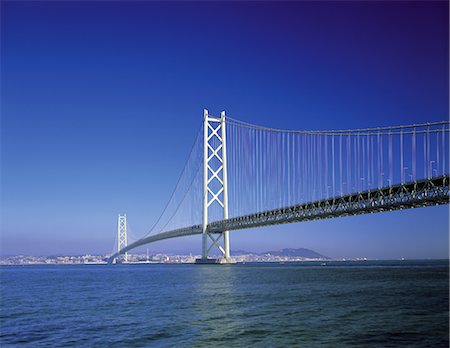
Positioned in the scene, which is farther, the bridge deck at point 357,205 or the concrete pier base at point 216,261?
the concrete pier base at point 216,261

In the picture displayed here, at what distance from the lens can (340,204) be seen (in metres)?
44.2

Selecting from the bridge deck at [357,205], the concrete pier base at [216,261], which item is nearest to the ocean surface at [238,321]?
the bridge deck at [357,205]

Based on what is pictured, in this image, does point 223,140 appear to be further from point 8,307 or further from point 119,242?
point 119,242

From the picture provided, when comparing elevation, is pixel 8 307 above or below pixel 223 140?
below

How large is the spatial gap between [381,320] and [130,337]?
6022mm

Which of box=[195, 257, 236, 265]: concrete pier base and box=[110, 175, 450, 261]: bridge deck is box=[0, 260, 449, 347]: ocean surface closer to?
box=[110, 175, 450, 261]: bridge deck

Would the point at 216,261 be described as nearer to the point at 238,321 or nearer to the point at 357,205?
the point at 357,205

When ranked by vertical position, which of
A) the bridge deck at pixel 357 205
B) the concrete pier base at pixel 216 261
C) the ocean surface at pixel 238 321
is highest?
the bridge deck at pixel 357 205

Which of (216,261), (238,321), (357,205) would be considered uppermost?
(357,205)

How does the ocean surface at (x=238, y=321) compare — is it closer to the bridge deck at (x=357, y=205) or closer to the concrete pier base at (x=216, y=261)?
the bridge deck at (x=357, y=205)

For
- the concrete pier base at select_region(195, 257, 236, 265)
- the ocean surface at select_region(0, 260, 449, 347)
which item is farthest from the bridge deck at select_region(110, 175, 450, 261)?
the ocean surface at select_region(0, 260, 449, 347)

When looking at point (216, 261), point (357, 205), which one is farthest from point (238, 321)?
point (216, 261)

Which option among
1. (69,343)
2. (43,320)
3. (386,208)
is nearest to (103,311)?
(43,320)

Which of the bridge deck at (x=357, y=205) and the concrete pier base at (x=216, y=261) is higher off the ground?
the bridge deck at (x=357, y=205)
